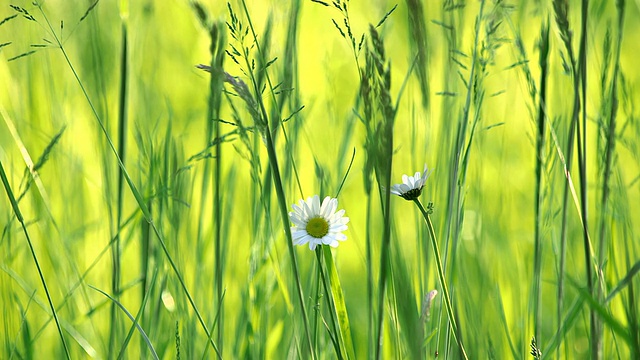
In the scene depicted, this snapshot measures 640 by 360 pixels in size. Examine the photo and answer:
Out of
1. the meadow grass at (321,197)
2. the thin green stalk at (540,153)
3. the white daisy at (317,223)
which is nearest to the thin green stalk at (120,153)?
the meadow grass at (321,197)

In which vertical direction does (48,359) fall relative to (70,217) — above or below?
below

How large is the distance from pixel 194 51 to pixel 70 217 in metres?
1.11

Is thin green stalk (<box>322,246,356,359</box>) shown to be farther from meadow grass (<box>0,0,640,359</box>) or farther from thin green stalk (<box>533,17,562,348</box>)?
thin green stalk (<box>533,17,562,348</box>)

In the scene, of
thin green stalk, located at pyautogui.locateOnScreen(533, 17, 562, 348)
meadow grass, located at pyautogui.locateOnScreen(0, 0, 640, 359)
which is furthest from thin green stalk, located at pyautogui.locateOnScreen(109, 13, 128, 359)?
thin green stalk, located at pyautogui.locateOnScreen(533, 17, 562, 348)

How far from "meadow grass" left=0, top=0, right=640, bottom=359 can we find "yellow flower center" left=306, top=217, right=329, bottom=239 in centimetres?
2

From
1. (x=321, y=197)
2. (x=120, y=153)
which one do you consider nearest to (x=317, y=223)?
(x=321, y=197)

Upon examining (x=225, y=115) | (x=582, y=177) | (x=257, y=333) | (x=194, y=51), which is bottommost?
(x=257, y=333)

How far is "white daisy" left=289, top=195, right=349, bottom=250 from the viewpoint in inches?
29.3

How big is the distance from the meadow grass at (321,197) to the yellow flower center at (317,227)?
0.9 inches

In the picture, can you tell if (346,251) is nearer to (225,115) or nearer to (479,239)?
(225,115)

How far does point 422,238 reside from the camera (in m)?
1.05

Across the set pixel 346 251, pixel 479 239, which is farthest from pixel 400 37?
pixel 479 239

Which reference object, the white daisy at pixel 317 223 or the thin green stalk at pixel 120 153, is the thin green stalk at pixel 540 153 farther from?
the thin green stalk at pixel 120 153

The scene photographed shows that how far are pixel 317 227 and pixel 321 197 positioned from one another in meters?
0.18
